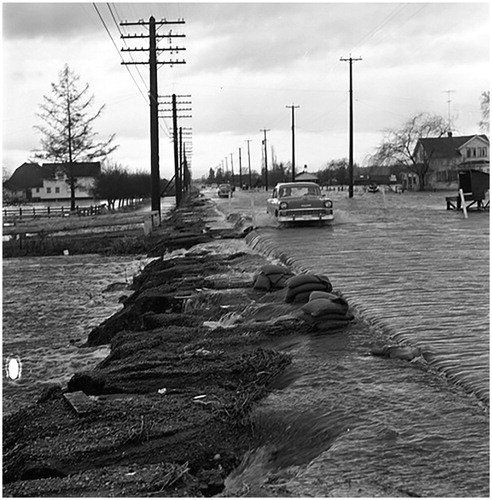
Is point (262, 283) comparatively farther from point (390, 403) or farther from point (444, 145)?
point (444, 145)

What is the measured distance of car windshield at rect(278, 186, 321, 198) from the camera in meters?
27.0

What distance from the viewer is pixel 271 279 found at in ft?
41.3

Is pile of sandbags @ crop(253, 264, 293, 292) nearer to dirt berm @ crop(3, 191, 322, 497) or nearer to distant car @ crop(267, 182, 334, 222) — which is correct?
dirt berm @ crop(3, 191, 322, 497)

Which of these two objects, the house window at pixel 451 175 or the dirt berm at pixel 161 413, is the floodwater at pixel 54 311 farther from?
the house window at pixel 451 175

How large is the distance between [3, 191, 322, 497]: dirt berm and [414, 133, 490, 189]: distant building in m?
84.0

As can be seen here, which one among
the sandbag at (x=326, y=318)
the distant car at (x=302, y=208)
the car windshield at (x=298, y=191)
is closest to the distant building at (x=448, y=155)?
the car windshield at (x=298, y=191)

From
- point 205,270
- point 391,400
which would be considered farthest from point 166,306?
point 391,400

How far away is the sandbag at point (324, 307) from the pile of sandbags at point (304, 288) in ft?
4.04

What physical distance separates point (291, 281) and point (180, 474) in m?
5.86

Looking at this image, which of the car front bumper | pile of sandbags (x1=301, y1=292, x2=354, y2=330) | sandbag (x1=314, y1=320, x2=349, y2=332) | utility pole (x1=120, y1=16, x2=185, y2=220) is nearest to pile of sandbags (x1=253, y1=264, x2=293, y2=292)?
pile of sandbags (x1=301, y1=292, x2=354, y2=330)

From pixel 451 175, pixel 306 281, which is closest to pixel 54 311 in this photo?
pixel 306 281

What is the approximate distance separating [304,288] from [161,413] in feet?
14.7

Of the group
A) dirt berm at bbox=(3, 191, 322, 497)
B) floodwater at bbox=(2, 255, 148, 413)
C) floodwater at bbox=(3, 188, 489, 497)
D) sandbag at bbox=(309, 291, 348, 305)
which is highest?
sandbag at bbox=(309, 291, 348, 305)

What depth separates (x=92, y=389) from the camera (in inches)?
301
